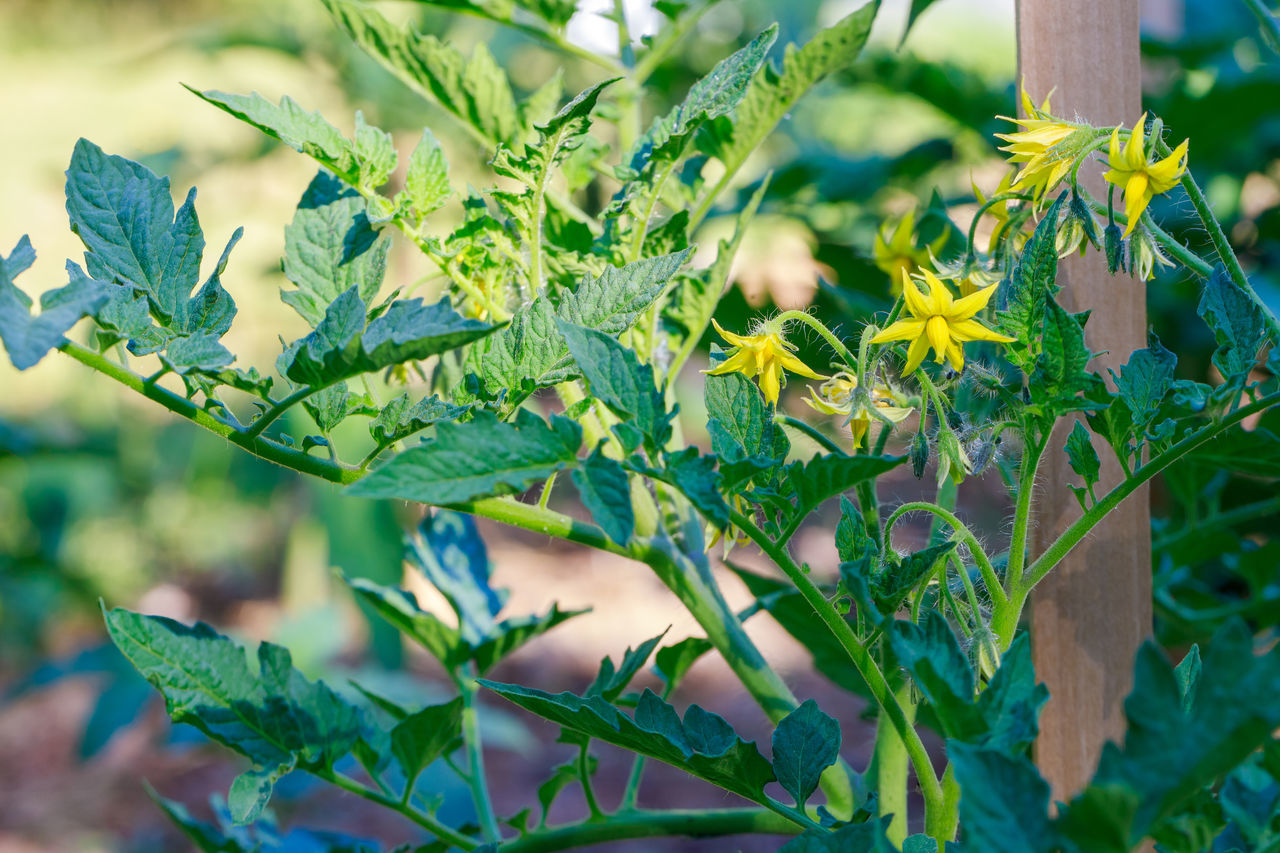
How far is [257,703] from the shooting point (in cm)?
46

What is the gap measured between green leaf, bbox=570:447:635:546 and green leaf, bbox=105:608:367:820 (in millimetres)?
212

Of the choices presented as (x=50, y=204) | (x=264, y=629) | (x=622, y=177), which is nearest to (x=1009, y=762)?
(x=622, y=177)

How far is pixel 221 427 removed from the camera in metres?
0.36

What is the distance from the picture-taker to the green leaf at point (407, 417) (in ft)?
→ 1.16

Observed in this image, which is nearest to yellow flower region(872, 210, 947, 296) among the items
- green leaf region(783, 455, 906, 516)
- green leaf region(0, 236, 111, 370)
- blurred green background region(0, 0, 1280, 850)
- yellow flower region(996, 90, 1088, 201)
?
blurred green background region(0, 0, 1280, 850)

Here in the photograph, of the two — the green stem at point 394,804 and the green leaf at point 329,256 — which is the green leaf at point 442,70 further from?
the green stem at point 394,804

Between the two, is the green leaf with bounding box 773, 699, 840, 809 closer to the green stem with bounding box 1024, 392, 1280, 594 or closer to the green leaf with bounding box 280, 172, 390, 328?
the green stem with bounding box 1024, 392, 1280, 594

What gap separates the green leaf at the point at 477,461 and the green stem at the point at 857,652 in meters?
0.07

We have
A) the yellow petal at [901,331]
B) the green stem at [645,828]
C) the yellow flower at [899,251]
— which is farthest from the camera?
the yellow flower at [899,251]

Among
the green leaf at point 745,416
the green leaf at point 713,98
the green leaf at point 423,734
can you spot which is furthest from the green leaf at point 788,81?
the green leaf at point 423,734

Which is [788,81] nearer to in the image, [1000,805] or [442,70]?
[442,70]

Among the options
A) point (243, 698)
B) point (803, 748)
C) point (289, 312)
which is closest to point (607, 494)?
point (803, 748)

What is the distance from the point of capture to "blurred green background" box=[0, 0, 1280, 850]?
3.03 ft

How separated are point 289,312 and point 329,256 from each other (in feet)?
10.4
